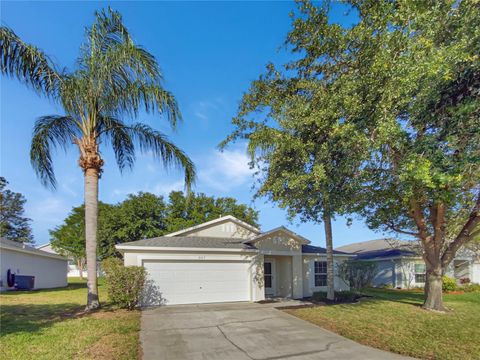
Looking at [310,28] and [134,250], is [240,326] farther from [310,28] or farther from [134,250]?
[310,28]

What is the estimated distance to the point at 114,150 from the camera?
1318 centimetres

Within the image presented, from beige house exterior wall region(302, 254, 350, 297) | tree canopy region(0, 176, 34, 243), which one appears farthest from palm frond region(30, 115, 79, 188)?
tree canopy region(0, 176, 34, 243)

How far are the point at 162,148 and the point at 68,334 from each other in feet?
23.1

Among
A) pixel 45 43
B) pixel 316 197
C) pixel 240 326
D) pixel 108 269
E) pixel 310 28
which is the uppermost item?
pixel 310 28

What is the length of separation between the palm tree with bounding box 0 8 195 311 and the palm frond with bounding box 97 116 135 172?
43 millimetres

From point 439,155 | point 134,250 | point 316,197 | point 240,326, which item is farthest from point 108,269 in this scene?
point 439,155

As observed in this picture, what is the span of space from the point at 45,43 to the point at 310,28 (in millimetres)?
8690

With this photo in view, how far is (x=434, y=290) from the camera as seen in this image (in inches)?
474

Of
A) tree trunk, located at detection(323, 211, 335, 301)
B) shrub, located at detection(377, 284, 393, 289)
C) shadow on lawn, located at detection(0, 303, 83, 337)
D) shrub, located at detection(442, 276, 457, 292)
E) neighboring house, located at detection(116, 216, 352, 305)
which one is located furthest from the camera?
shrub, located at detection(377, 284, 393, 289)

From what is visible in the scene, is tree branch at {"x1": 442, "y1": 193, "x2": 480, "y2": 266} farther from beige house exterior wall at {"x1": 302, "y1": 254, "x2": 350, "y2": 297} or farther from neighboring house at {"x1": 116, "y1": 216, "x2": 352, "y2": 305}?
beige house exterior wall at {"x1": 302, "y1": 254, "x2": 350, "y2": 297}

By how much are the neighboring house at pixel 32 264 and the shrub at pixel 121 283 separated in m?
10.6

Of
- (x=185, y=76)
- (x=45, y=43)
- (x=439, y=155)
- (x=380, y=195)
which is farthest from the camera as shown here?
(x=185, y=76)

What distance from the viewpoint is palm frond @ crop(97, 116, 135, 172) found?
12156mm

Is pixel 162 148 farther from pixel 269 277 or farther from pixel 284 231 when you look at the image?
pixel 269 277
